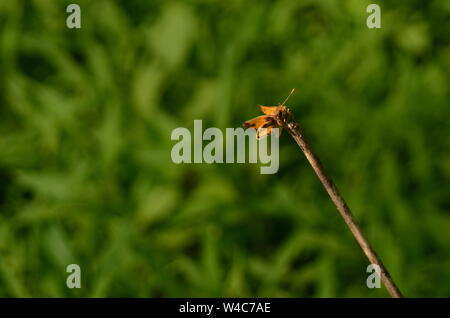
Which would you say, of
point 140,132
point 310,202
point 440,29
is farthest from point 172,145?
point 440,29

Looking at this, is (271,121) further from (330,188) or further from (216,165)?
(216,165)

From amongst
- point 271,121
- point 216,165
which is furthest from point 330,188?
point 216,165

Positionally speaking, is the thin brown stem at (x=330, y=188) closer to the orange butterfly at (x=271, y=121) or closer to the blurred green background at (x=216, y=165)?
the orange butterfly at (x=271, y=121)

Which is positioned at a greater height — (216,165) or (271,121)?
(216,165)

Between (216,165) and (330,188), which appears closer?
(330,188)

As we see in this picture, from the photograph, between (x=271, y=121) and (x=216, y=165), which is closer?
(x=271, y=121)

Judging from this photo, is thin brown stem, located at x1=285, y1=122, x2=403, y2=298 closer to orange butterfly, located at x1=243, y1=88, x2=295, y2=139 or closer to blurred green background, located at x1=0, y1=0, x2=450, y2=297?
orange butterfly, located at x1=243, y1=88, x2=295, y2=139

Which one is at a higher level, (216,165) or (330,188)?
(216,165)

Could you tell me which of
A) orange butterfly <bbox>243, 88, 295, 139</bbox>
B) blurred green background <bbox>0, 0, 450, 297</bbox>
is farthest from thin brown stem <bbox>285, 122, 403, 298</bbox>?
blurred green background <bbox>0, 0, 450, 297</bbox>

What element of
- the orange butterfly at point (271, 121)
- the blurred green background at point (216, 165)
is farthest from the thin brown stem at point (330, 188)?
the blurred green background at point (216, 165)
